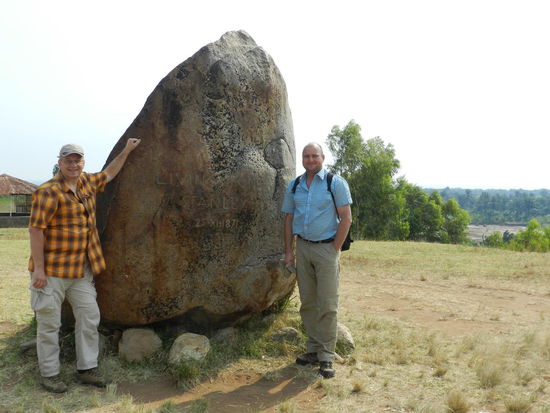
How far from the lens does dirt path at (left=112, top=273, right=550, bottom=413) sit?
491cm

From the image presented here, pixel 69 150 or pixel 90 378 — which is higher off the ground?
pixel 69 150

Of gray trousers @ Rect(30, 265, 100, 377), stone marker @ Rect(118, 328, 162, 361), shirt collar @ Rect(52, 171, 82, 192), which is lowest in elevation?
stone marker @ Rect(118, 328, 162, 361)

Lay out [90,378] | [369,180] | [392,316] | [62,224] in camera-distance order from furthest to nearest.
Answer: [369,180]
[392,316]
[90,378]
[62,224]

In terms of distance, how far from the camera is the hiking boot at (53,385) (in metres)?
4.88

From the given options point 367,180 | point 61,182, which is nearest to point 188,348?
point 61,182

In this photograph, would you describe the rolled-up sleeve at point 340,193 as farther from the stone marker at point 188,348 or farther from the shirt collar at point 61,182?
the shirt collar at point 61,182

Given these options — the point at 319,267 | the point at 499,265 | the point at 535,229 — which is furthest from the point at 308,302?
the point at 535,229

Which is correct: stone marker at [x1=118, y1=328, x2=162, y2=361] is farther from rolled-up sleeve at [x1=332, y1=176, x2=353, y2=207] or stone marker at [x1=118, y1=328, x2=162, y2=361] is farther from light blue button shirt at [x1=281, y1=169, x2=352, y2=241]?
rolled-up sleeve at [x1=332, y1=176, x2=353, y2=207]

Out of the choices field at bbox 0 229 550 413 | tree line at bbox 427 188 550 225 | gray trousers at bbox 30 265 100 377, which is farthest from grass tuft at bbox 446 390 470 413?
tree line at bbox 427 188 550 225

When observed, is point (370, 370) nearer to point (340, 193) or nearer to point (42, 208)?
point (340, 193)

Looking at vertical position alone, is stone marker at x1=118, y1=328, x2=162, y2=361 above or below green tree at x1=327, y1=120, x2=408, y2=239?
below

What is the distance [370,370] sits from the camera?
18.6 feet

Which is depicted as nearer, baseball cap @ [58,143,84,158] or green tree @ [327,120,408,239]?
baseball cap @ [58,143,84,158]

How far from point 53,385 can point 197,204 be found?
7.73ft
